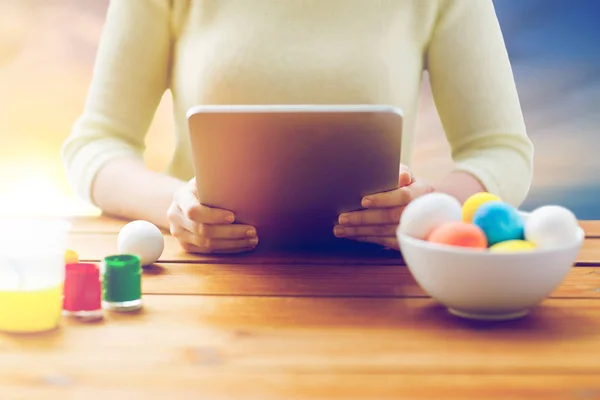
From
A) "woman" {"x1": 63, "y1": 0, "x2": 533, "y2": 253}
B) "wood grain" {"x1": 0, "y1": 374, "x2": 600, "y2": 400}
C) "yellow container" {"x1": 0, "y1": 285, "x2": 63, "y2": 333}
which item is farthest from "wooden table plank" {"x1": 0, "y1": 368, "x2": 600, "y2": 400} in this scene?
"woman" {"x1": 63, "y1": 0, "x2": 533, "y2": 253}

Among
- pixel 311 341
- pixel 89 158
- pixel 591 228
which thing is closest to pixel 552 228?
pixel 311 341

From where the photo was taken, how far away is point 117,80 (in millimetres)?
1432

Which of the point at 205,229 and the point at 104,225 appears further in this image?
the point at 104,225

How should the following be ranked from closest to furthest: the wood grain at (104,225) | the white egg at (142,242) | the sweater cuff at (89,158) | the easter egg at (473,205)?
the easter egg at (473,205) → the white egg at (142,242) → the wood grain at (104,225) → the sweater cuff at (89,158)

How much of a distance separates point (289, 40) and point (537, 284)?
848 mm

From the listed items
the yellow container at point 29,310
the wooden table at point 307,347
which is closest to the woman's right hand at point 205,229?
the wooden table at point 307,347

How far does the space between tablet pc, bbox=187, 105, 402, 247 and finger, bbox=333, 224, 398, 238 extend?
2cm

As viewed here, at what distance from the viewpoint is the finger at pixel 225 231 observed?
1.01m

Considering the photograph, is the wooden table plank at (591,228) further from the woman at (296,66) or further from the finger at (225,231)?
the finger at (225,231)

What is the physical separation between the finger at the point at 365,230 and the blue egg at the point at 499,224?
0.28m

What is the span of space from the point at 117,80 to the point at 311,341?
93 cm

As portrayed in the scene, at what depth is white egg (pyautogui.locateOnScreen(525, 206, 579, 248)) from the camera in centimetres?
72

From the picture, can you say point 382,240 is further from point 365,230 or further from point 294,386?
point 294,386

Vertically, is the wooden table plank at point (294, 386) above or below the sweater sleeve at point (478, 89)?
below
